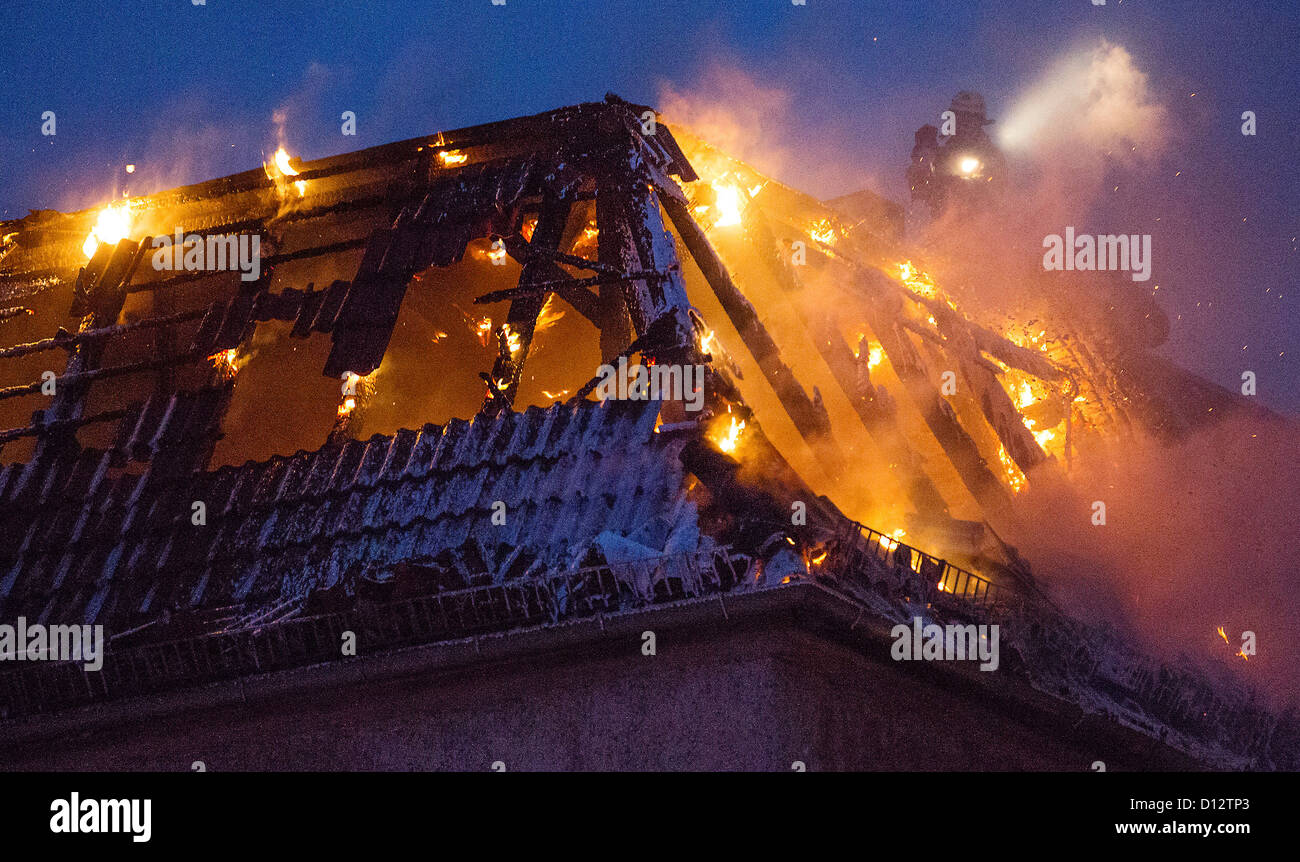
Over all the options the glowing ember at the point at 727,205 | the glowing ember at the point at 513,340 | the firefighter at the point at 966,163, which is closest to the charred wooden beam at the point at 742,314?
the glowing ember at the point at 513,340

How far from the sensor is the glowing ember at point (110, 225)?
45.4 feet

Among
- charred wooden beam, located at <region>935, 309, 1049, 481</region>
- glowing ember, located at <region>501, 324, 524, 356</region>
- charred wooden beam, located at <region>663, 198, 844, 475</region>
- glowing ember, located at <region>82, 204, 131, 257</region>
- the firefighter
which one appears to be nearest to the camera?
glowing ember, located at <region>501, 324, 524, 356</region>

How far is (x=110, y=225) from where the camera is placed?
13883 mm

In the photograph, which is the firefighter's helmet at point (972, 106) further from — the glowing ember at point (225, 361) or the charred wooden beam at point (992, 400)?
the glowing ember at point (225, 361)

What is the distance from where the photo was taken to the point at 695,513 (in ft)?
22.9

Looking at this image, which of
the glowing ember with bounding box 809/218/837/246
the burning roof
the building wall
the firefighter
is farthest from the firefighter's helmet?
the building wall

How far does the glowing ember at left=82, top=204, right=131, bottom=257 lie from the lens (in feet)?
45.4

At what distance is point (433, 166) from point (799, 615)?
880 centimetres

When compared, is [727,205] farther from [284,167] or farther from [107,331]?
[107,331]

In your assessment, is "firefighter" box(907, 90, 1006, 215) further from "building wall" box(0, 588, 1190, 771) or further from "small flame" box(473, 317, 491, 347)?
"building wall" box(0, 588, 1190, 771)

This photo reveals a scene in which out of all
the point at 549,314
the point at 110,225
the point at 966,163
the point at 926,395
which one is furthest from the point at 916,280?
the point at 966,163

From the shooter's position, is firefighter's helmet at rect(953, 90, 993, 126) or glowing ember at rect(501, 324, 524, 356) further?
firefighter's helmet at rect(953, 90, 993, 126)

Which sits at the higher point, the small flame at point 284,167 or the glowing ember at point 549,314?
the small flame at point 284,167
